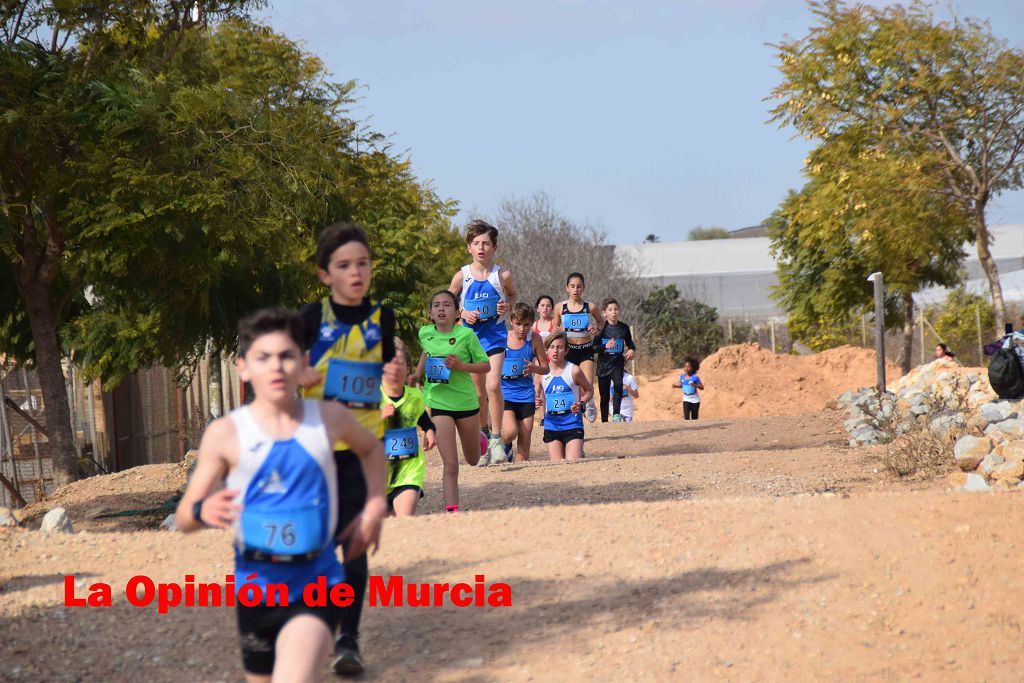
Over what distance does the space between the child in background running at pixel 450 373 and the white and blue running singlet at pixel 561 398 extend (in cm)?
330

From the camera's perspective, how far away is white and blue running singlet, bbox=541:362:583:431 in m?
12.3

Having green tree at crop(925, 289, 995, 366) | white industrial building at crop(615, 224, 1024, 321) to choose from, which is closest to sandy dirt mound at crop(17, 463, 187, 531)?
green tree at crop(925, 289, 995, 366)

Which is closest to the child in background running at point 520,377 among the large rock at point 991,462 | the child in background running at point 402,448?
the large rock at point 991,462

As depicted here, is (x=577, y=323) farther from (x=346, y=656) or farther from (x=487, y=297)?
(x=346, y=656)

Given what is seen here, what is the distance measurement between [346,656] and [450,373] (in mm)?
3837

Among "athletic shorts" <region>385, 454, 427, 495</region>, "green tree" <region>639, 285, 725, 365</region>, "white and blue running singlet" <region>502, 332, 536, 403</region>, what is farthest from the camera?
"green tree" <region>639, 285, 725, 365</region>

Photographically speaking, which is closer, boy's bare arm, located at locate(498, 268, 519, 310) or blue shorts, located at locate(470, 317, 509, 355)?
boy's bare arm, located at locate(498, 268, 519, 310)

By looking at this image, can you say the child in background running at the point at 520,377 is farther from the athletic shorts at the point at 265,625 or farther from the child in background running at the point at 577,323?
the athletic shorts at the point at 265,625

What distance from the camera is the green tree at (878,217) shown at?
22.6 meters

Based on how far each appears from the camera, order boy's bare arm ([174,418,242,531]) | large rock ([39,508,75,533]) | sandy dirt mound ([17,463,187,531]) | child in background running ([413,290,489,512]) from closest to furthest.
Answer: boy's bare arm ([174,418,242,531])
child in background running ([413,290,489,512])
large rock ([39,508,75,533])
sandy dirt mound ([17,463,187,531])

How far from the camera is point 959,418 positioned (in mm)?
12352

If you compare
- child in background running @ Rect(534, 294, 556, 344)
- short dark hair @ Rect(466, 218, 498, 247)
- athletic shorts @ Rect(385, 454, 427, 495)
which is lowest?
athletic shorts @ Rect(385, 454, 427, 495)

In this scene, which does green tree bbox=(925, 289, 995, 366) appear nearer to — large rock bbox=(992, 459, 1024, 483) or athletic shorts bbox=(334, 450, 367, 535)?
large rock bbox=(992, 459, 1024, 483)

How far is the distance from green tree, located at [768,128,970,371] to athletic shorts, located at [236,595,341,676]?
2011 centimetres
